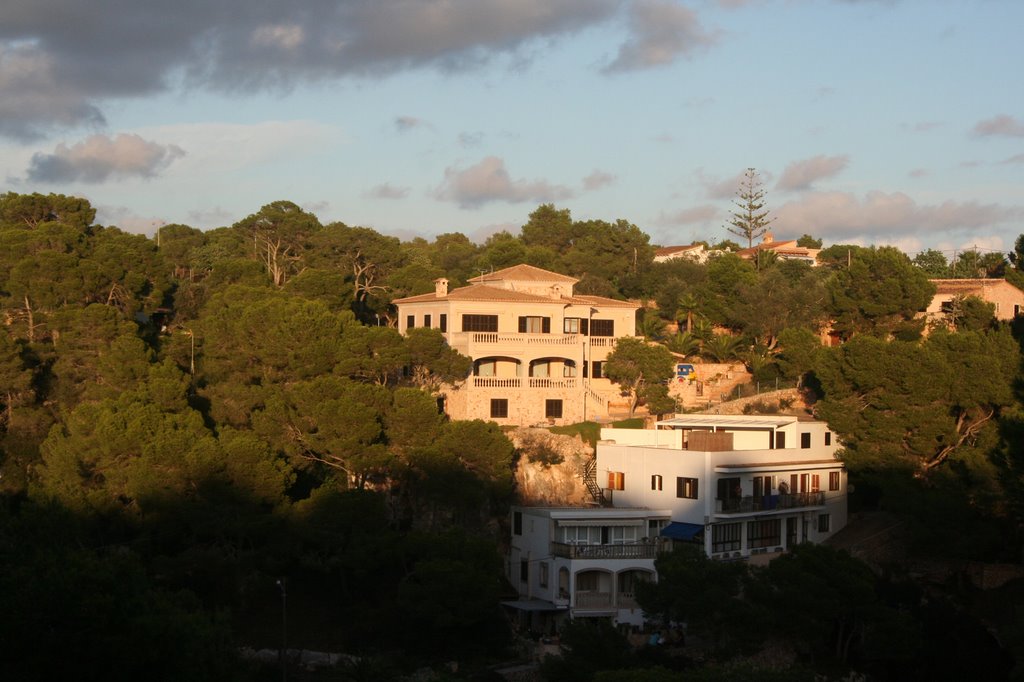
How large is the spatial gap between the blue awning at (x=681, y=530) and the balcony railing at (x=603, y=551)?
4.74ft

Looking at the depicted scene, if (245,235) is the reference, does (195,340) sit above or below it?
below

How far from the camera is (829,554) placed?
38625 mm

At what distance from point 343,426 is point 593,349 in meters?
14.7

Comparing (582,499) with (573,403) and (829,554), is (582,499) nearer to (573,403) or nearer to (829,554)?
(573,403)

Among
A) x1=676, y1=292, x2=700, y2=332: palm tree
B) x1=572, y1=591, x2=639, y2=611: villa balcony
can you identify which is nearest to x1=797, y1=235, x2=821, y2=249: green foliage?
x1=676, y1=292, x2=700, y2=332: palm tree

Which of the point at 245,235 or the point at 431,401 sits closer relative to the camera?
the point at 431,401

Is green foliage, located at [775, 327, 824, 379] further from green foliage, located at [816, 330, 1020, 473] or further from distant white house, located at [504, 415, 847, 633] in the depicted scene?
green foliage, located at [816, 330, 1020, 473]

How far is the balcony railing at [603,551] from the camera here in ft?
145

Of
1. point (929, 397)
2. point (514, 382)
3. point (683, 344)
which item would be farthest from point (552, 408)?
point (929, 397)

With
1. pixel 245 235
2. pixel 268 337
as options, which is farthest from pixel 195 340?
pixel 245 235

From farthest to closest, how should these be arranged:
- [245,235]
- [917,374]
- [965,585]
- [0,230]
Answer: [245,235]
[0,230]
[917,374]
[965,585]

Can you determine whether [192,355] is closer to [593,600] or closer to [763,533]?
[593,600]

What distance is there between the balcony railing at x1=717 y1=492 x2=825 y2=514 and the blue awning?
1089mm

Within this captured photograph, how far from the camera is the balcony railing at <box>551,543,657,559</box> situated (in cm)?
4416
